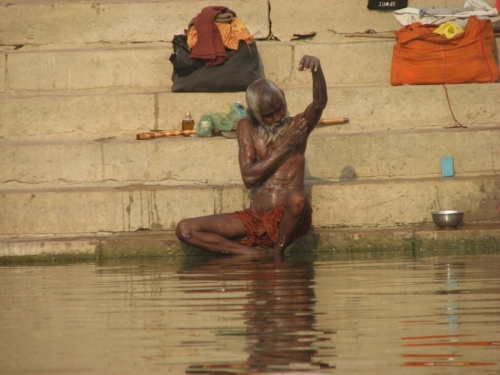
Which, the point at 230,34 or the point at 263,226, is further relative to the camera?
the point at 230,34

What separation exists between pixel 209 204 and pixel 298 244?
920 millimetres

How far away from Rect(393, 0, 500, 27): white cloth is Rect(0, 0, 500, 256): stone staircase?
1.00 ft

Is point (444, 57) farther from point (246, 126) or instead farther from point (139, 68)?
point (139, 68)

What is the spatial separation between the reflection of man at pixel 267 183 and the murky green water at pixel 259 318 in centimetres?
66

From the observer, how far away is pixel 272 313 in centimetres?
592

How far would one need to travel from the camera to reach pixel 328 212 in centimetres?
1007

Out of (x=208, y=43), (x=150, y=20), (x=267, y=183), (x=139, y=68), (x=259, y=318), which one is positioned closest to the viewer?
(x=259, y=318)

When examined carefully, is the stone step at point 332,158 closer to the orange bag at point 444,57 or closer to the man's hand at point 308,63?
the orange bag at point 444,57

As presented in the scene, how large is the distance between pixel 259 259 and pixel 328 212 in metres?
0.99

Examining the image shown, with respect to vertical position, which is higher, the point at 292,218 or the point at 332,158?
the point at 332,158

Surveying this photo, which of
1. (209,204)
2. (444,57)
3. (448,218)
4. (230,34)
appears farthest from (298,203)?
(444,57)

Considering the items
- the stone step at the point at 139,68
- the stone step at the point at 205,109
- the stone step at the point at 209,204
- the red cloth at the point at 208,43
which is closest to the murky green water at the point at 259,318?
the stone step at the point at 209,204

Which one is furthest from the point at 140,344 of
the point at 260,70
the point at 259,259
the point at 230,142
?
the point at 260,70

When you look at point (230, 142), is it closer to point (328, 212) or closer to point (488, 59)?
point (328, 212)
